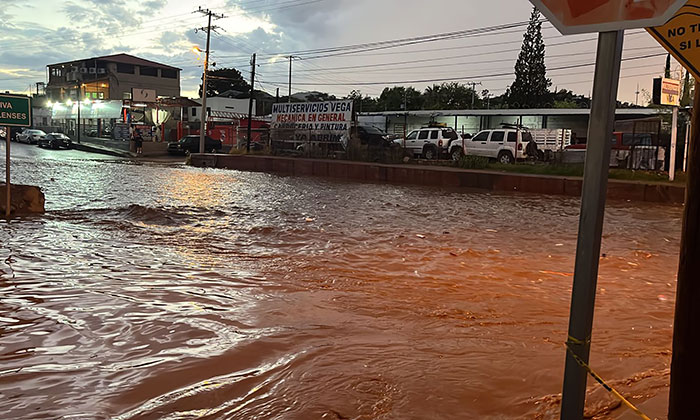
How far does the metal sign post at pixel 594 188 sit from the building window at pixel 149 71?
74.8 m

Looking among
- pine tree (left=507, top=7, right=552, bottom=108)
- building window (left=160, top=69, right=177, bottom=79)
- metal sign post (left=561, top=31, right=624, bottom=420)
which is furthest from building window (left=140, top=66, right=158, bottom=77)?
metal sign post (left=561, top=31, right=624, bottom=420)

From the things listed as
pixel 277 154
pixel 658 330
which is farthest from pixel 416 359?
pixel 277 154

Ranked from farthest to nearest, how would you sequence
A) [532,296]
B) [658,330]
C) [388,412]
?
[532,296] < [658,330] < [388,412]

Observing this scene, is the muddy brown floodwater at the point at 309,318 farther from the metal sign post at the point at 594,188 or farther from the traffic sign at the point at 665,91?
the traffic sign at the point at 665,91

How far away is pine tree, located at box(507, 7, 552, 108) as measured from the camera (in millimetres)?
57500

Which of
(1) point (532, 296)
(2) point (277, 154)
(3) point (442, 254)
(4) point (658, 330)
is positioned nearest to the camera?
(4) point (658, 330)

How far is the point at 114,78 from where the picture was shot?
66.6 metres

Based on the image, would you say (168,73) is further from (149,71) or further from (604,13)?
(604,13)

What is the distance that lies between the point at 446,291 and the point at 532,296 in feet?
2.98

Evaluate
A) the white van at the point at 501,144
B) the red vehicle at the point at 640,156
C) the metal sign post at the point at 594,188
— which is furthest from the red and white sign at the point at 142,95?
the metal sign post at the point at 594,188

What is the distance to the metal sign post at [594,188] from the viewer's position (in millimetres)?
1876

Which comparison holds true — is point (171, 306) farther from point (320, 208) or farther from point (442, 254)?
point (320, 208)

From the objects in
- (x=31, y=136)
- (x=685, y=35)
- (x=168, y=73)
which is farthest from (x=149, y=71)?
(x=685, y=35)

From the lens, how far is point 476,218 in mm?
12070
